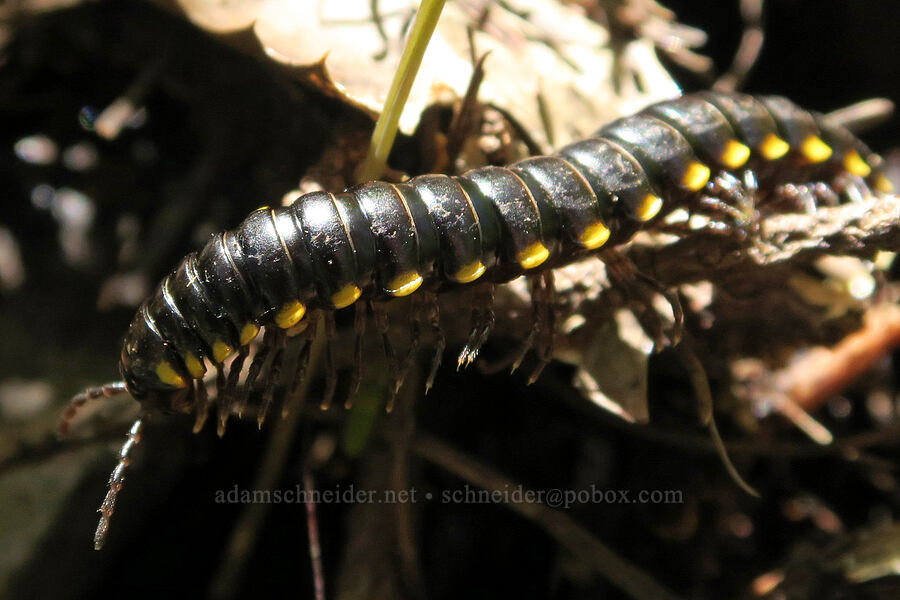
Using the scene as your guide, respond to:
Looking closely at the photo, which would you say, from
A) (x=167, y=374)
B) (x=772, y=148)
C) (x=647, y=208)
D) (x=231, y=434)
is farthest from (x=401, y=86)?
(x=231, y=434)

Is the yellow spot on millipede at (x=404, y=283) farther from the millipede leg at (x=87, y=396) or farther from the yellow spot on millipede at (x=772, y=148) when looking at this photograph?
the yellow spot on millipede at (x=772, y=148)

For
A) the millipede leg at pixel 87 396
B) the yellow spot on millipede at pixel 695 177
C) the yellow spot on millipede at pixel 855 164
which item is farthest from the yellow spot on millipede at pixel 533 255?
the yellow spot on millipede at pixel 855 164

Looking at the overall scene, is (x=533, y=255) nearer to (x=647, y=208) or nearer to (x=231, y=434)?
(x=647, y=208)

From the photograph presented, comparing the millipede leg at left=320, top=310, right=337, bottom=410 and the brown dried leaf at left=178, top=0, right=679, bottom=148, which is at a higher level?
the brown dried leaf at left=178, top=0, right=679, bottom=148

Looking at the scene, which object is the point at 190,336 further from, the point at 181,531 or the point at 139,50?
the point at 139,50

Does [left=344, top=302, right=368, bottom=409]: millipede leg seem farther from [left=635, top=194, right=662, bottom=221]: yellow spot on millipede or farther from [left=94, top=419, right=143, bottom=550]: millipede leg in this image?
[left=635, top=194, right=662, bottom=221]: yellow spot on millipede

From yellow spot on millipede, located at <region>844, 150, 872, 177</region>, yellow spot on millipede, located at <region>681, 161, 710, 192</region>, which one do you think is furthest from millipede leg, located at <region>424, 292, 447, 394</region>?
yellow spot on millipede, located at <region>844, 150, 872, 177</region>

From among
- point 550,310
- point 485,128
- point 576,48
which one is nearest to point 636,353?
point 550,310
